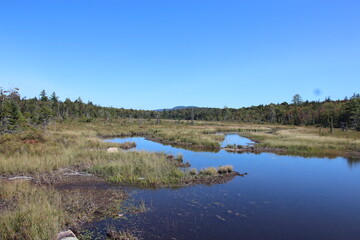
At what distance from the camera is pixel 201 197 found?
13938 mm

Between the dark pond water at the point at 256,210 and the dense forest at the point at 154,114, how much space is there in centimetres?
2552

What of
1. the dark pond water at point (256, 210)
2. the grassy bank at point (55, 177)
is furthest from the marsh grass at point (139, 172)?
the dark pond water at point (256, 210)

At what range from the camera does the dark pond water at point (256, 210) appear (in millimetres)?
10047

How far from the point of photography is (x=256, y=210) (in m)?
12.5

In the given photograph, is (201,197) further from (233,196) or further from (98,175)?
(98,175)

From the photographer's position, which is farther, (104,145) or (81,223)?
(104,145)

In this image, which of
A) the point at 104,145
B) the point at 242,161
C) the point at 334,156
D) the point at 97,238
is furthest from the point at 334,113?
the point at 97,238

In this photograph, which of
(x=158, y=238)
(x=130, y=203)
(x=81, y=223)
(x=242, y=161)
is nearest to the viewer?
(x=158, y=238)

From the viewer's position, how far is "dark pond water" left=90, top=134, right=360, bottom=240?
10.0 meters

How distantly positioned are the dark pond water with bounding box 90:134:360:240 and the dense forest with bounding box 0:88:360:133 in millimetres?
25522

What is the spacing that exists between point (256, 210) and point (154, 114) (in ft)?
426

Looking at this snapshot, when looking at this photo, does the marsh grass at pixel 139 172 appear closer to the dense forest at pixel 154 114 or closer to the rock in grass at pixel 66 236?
the rock in grass at pixel 66 236

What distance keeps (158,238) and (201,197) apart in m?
5.12

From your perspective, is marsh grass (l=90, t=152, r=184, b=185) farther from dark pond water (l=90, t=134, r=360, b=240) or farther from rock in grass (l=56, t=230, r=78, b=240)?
rock in grass (l=56, t=230, r=78, b=240)
